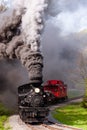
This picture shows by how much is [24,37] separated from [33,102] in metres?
5.16

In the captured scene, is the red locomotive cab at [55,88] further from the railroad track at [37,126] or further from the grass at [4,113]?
the railroad track at [37,126]

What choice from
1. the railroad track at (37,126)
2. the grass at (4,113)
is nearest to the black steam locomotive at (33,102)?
the railroad track at (37,126)

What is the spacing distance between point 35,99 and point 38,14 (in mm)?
6244

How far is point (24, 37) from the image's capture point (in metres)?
24.7

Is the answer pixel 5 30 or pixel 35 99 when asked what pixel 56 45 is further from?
pixel 35 99

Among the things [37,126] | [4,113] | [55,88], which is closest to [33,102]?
[37,126]

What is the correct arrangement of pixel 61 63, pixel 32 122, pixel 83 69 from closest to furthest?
pixel 32 122 < pixel 83 69 < pixel 61 63

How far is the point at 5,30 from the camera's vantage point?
26656 millimetres

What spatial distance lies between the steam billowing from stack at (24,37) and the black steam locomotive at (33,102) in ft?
3.45

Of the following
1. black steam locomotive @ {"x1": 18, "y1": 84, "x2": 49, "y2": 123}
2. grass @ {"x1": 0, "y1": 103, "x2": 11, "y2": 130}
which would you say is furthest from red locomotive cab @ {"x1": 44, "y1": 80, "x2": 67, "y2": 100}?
black steam locomotive @ {"x1": 18, "y1": 84, "x2": 49, "y2": 123}

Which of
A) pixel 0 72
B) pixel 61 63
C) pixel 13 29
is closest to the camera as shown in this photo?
pixel 13 29

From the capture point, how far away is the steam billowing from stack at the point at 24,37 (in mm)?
22203

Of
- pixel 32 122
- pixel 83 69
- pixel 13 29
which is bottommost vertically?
pixel 32 122

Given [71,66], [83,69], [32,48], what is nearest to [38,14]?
[32,48]
